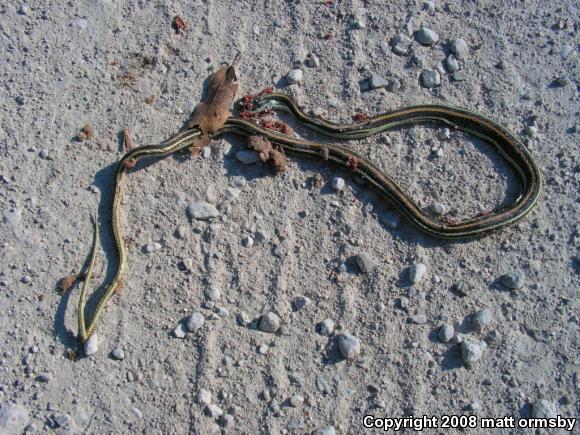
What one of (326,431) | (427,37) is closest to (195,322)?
(326,431)

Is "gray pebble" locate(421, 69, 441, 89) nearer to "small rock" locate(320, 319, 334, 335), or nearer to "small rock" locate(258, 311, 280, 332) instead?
"small rock" locate(320, 319, 334, 335)

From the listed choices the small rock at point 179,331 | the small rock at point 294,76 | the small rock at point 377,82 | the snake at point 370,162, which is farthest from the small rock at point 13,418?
the small rock at point 377,82

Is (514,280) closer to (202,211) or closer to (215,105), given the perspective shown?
(202,211)

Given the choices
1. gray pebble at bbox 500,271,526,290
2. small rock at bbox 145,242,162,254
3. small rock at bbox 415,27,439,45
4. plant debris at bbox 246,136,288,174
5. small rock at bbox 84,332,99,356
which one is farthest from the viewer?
small rock at bbox 415,27,439,45

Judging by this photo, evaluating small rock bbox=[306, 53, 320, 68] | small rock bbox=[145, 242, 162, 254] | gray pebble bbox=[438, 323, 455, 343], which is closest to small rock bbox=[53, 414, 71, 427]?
small rock bbox=[145, 242, 162, 254]

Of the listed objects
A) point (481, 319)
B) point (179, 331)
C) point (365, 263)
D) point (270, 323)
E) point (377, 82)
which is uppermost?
point (377, 82)

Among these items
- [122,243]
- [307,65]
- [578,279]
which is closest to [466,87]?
[307,65]

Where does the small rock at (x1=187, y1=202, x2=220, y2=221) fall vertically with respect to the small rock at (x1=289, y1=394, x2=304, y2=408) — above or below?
above
